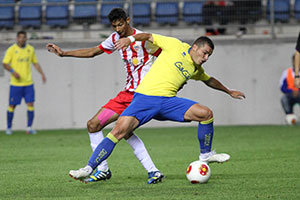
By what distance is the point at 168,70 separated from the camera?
6.77 metres

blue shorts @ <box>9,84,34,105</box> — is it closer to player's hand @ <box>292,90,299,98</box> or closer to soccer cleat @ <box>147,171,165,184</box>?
player's hand @ <box>292,90,299,98</box>

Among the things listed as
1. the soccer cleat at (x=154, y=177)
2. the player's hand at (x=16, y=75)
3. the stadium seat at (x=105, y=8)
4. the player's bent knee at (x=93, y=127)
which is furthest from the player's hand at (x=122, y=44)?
the stadium seat at (x=105, y=8)

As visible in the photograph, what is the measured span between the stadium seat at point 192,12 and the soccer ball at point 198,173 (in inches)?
397

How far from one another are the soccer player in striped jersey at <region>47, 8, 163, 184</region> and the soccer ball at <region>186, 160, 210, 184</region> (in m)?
0.35

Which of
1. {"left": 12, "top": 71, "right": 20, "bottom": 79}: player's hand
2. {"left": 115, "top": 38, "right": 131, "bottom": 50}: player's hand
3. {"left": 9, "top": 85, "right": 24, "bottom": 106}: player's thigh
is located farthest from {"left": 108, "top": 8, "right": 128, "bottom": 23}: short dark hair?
{"left": 9, "top": 85, "right": 24, "bottom": 106}: player's thigh

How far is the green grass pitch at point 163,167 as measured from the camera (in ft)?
20.2

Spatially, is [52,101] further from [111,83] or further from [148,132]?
[148,132]

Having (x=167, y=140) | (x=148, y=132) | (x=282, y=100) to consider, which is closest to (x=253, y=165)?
(x=167, y=140)

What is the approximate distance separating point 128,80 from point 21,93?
25.8ft

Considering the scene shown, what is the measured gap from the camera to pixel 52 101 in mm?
16516

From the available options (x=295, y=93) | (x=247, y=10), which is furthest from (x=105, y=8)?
(x=295, y=93)

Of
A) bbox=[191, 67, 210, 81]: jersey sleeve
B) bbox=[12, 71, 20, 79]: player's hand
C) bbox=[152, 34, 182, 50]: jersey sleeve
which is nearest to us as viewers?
bbox=[152, 34, 182, 50]: jersey sleeve

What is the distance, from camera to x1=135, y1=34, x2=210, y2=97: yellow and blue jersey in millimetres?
6699

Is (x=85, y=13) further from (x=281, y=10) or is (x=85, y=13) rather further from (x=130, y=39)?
(x=130, y=39)
